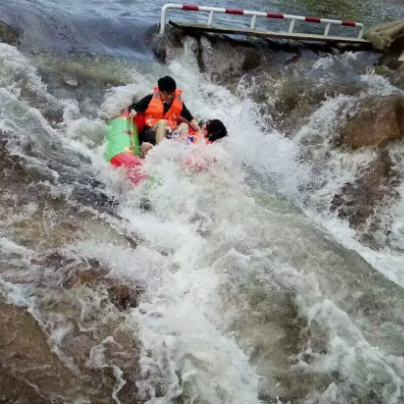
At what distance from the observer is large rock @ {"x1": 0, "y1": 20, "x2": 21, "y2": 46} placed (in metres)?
8.02

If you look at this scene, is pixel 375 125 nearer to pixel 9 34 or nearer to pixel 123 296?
pixel 123 296

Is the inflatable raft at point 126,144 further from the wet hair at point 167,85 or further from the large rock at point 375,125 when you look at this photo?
the large rock at point 375,125

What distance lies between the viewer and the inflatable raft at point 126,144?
214 inches

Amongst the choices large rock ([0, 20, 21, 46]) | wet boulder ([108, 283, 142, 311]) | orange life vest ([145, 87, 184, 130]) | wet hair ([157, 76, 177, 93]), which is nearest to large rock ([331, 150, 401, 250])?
orange life vest ([145, 87, 184, 130])

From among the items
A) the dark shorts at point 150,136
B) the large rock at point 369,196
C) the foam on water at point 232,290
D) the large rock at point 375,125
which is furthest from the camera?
the large rock at point 375,125

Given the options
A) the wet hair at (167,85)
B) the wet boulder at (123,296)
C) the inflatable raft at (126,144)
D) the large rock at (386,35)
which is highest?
the large rock at (386,35)

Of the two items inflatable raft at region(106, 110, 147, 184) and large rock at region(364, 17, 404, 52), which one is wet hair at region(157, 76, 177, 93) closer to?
inflatable raft at region(106, 110, 147, 184)

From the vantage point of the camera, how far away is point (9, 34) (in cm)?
818

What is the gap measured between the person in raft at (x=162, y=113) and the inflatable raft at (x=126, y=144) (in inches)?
3.7

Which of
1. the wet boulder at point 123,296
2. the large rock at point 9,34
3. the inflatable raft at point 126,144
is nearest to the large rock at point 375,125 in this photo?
the inflatable raft at point 126,144

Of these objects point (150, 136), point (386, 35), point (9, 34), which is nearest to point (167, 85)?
point (150, 136)

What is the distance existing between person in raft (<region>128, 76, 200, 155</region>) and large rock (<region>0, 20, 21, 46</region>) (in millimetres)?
2954

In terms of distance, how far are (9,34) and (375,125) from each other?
6.00 meters

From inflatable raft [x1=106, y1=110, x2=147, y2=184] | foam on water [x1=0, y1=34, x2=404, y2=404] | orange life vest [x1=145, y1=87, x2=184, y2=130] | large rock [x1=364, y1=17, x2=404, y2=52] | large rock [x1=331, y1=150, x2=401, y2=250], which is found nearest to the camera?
foam on water [x1=0, y1=34, x2=404, y2=404]
